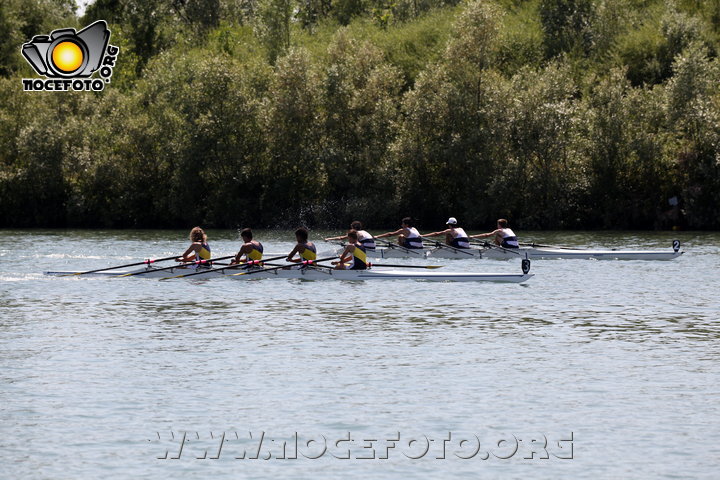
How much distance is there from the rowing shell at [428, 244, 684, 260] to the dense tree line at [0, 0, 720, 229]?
2026cm

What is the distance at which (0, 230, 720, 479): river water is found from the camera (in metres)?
12.6

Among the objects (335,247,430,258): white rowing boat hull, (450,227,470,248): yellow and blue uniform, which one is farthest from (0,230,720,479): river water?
(335,247,430,258): white rowing boat hull

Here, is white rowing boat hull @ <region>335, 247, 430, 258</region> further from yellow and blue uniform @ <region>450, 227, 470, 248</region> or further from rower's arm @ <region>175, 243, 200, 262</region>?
rower's arm @ <region>175, 243, 200, 262</region>

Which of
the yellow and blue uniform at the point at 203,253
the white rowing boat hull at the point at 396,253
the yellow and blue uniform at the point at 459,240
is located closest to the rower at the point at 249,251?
the yellow and blue uniform at the point at 203,253

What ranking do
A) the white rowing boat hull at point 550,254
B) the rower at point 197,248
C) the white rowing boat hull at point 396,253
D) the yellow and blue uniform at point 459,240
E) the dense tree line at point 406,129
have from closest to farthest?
1. the rower at point 197,248
2. the yellow and blue uniform at point 459,240
3. the white rowing boat hull at point 550,254
4. the white rowing boat hull at point 396,253
5. the dense tree line at point 406,129

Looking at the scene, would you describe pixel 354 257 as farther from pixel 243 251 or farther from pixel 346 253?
pixel 243 251

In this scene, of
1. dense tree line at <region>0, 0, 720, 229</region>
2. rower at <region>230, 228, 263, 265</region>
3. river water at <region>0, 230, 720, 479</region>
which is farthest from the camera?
dense tree line at <region>0, 0, 720, 229</region>

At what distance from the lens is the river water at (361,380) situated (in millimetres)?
12578

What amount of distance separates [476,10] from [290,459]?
49277 mm

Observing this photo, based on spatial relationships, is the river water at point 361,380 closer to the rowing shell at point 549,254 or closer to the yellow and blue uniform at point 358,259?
the yellow and blue uniform at point 358,259

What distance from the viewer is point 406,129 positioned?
5978cm

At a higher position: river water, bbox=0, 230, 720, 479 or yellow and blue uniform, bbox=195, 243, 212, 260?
yellow and blue uniform, bbox=195, 243, 212, 260

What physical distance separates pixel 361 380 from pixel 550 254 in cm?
2099

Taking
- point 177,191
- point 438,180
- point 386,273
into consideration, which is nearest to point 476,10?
point 438,180
